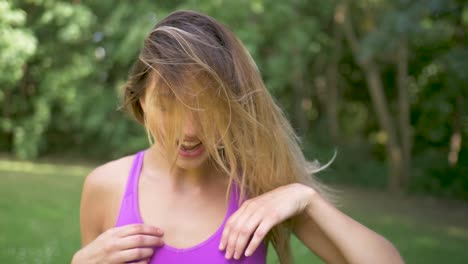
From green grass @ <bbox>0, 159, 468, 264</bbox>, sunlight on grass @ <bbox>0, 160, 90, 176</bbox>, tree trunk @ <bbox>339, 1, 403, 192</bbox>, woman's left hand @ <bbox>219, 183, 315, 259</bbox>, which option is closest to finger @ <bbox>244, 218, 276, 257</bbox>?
woman's left hand @ <bbox>219, 183, 315, 259</bbox>

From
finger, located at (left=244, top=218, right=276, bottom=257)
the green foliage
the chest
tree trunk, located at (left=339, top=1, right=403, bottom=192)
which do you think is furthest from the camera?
tree trunk, located at (left=339, top=1, right=403, bottom=192)

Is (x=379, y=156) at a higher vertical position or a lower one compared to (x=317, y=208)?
lower

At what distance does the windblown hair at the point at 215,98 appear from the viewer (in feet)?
4.46

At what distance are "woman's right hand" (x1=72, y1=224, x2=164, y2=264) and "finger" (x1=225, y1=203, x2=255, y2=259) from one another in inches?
7.0

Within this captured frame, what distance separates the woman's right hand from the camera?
4.40 ft

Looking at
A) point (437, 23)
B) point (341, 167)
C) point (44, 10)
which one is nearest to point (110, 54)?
point (44, 10)

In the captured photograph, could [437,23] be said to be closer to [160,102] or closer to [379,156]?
[379,156]

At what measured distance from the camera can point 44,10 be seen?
13.6 m

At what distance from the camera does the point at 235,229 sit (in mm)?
1352

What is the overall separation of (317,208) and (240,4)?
31.9ft

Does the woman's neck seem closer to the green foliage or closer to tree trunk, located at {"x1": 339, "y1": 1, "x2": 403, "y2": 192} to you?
the green foliage

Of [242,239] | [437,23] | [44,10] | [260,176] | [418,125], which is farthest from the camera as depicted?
[418,125]

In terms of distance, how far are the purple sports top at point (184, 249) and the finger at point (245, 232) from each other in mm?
61

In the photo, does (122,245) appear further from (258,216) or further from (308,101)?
(308,101)
